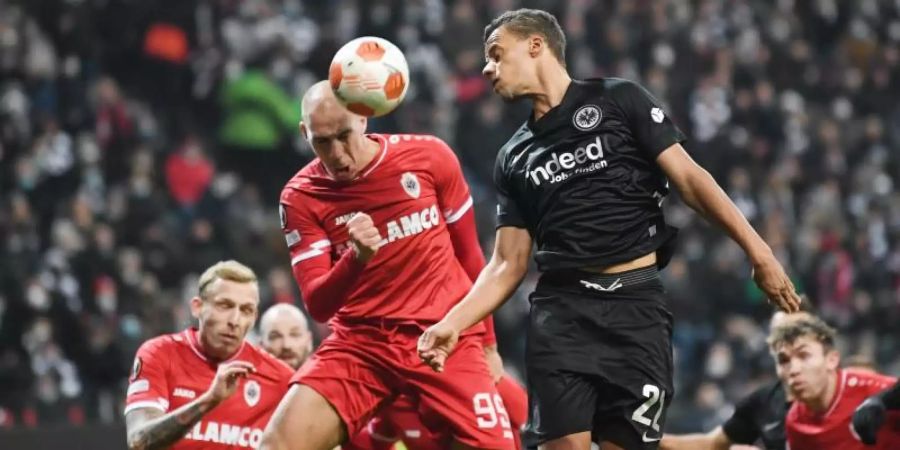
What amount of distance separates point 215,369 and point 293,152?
793cm

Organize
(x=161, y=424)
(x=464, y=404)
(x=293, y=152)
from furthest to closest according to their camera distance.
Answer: (x=293, y=152), (x=161, y=424), (x=464, y=404)

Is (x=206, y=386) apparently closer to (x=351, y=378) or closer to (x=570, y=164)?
(x=351, y=378)

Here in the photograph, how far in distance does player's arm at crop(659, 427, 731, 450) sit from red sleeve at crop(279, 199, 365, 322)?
1.96 m

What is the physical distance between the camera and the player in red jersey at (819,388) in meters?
6.93

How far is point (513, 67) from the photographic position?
5426 millimetres

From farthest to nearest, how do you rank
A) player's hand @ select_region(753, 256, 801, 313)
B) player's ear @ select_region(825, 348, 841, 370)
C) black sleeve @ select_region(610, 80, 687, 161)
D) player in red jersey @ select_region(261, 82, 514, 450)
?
player's ear @ select_region(825, 348, 841, 370), player in red jersey @ select_region(261, 82, 514, 450), black sleeve @ select_region(610, 80, 687, 161), player's hand @ select_region(753, 256, 801, 313)

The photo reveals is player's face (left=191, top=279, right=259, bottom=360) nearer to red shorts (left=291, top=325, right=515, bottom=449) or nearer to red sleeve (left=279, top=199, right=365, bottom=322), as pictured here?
red sleeve (left=279, top=199, right=365, bottom=322)

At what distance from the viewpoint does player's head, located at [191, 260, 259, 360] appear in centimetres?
673

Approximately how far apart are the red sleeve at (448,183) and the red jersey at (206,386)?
130 centimetres

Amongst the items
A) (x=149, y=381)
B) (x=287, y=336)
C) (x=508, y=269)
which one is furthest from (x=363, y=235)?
(x=287, y=336)

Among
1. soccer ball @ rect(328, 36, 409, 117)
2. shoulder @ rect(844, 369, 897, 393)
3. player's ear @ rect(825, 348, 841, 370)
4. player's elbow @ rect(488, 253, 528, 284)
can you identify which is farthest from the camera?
shoulder @ rect(844, 369, 897, 393)

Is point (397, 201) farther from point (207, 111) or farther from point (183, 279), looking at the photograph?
point (207, 111)

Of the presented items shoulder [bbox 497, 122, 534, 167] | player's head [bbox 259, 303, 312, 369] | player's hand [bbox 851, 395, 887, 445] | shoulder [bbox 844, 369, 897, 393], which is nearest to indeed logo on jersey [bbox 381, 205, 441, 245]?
shoulder [bbox 497, 122, 534, 167]

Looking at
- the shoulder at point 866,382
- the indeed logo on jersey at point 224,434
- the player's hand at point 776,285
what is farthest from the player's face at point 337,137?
the shoulder at point 866,382
